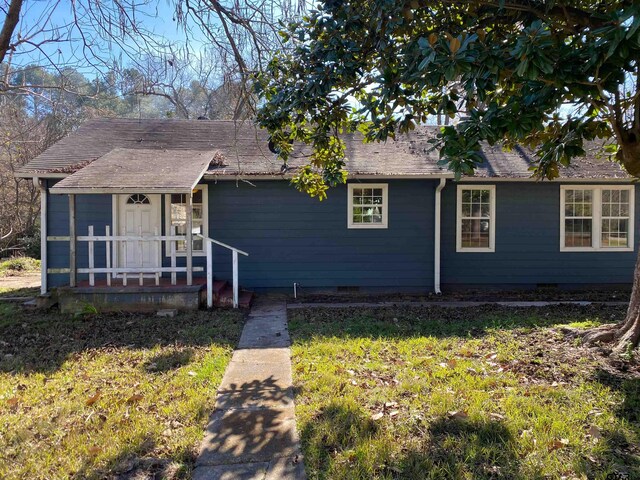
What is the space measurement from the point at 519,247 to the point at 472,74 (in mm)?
7561

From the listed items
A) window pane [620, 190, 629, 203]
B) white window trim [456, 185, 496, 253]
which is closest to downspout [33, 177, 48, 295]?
white window trim [456, 185, 496, 253]

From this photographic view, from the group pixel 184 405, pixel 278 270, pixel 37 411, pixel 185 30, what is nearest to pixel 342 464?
pixel 184 405

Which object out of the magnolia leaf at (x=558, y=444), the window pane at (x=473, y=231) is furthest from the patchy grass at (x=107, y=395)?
the window pane at (x=473, y=231)

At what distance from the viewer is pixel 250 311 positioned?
7613mm

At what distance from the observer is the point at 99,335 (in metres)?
6.00

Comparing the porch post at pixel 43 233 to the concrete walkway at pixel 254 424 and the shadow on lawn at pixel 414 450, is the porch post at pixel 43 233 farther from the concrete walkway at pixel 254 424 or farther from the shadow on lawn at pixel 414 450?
the shadow on lawn at pixel 414 450

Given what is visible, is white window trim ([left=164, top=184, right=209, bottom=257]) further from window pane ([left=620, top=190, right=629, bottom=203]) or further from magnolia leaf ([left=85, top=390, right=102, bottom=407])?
window pane ([left=620, top=190, right=629, bottom=203])

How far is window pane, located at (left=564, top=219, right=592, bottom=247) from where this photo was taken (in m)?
9.88

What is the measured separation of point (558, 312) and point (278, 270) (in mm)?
5558

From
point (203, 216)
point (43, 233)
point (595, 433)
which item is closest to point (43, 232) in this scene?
point (43, 233)

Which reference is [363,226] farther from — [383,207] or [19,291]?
[19,291]

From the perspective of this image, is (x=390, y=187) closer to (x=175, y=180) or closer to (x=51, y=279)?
(x=175, y=180)

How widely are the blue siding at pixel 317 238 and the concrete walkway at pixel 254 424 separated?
413 cm

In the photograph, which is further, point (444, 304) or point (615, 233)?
point (615, 233)
